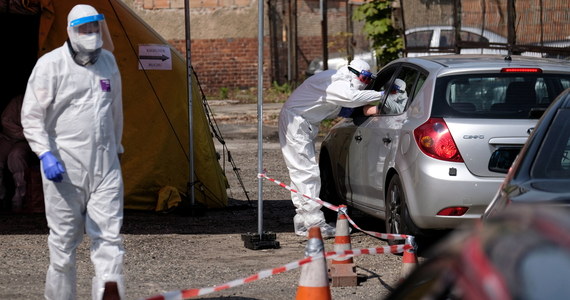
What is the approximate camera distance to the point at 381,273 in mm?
8156

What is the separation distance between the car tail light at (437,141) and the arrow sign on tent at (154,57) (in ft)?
12.9

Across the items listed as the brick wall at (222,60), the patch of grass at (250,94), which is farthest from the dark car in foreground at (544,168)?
the brick wall at (222,60)

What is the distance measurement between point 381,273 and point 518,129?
148cm

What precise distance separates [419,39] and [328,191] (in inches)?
309

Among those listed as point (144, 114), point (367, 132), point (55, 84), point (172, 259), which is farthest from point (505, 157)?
point (144, 114)

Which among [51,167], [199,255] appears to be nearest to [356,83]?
[199,255]

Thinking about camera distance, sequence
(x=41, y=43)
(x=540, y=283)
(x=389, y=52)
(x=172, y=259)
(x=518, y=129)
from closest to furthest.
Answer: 1. (x=540, y=283)
2. (x=518, y=129)
3. (x=172, y=259)
4. (x=41, y=43)
5. (x=389, y=52)

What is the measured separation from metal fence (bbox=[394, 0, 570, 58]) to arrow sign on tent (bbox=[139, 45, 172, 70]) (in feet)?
21.5

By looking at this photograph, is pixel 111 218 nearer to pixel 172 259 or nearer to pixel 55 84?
pixel 55 84

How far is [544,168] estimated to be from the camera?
555 cm

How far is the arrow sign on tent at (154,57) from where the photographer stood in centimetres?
1121

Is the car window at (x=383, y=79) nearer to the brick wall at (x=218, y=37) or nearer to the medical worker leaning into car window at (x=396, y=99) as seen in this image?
the medical worker leaning into car window at (x=396, y=99)

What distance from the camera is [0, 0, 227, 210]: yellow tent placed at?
11188mm

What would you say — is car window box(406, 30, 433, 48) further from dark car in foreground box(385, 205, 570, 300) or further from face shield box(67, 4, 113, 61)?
dark car in foreground box(385, 205, 570, 300)
